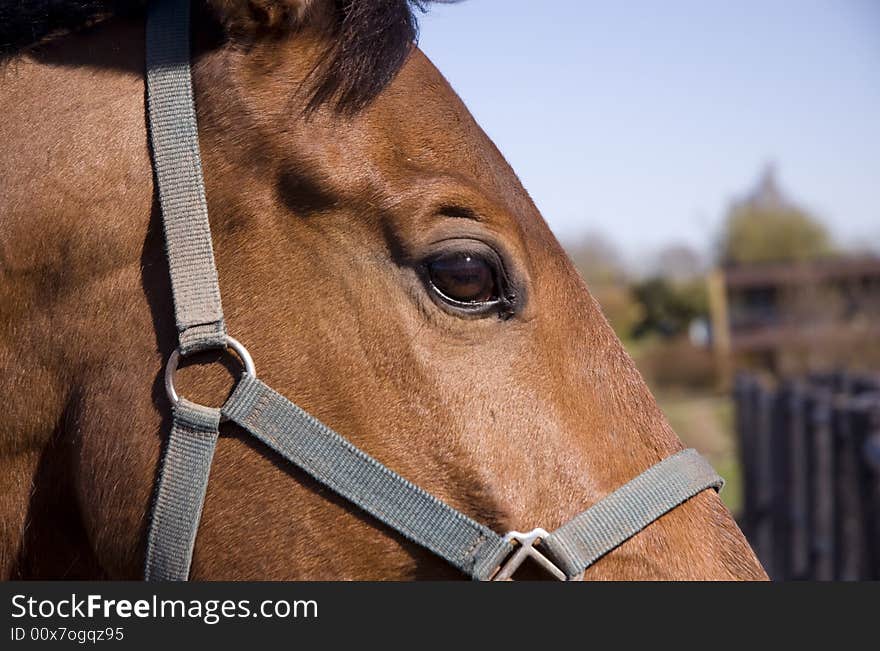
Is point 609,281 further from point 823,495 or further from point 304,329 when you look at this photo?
point 304,329

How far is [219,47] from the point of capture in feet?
7.21

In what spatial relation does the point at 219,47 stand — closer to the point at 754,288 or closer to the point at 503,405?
the point at 503,405

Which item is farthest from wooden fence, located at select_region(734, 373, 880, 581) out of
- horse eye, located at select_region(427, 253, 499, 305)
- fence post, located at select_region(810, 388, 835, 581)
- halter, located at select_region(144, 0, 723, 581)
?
horse eye, located at select_region(427, 253, 499, 305)

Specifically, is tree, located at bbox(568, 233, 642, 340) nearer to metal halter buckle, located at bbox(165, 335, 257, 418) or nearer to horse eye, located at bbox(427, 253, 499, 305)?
horse eye, located at bbox(427, 253, 499, 305)

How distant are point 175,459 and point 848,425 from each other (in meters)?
7.05

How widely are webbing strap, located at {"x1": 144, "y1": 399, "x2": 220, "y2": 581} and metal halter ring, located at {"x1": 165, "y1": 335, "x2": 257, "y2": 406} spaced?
0.03 meters

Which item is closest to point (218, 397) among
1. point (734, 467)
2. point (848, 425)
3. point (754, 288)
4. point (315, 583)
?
point (315, 583)

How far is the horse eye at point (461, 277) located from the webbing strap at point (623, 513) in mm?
549

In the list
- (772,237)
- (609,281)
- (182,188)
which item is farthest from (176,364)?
(772,237)

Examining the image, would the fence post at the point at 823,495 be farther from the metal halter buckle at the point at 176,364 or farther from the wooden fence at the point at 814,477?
the metal halter buckle at the point at 176,364

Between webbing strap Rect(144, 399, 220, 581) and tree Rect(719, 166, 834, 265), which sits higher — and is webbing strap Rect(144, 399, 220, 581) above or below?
above

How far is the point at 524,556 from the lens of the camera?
1.95m

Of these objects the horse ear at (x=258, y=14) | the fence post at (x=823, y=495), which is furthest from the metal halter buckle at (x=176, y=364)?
the fence post at (x=823, y=495)

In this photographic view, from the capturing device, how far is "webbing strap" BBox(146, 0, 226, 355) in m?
2.01
